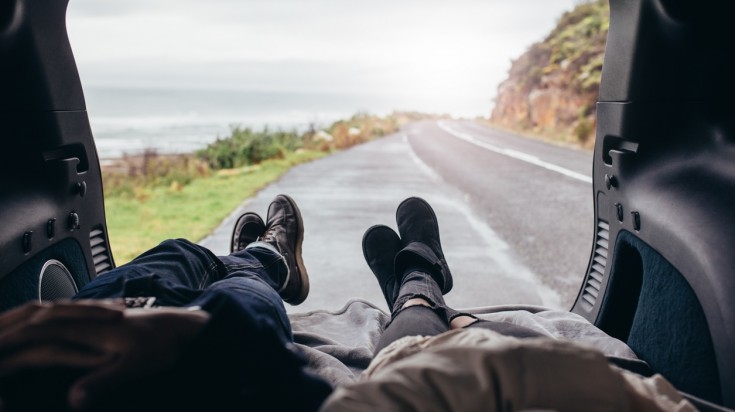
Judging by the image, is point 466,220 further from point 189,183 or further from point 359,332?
point 189,183

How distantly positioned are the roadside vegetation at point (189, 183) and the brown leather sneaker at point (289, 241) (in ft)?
5.21

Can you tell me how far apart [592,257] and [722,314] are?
3.13ft

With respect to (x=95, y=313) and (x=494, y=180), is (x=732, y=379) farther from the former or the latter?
(x=494, y=180)

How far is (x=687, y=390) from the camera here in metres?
1.59

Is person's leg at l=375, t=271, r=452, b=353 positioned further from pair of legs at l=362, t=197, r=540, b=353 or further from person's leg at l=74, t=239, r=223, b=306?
person's leg at l=74, t=239, r=223, b=306

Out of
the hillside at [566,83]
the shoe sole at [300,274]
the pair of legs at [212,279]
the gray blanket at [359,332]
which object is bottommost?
the gray blanket at [359,332]

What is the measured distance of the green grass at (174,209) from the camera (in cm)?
436

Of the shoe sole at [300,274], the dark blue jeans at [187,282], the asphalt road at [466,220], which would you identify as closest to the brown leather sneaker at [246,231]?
the shoe sole at [300,274]

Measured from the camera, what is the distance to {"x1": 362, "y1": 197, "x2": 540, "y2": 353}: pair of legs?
1536 mm

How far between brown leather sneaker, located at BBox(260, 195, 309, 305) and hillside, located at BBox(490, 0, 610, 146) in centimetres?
1143

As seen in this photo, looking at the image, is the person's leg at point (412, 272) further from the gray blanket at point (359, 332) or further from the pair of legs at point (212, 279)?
the pair of legs at point (212, 279)

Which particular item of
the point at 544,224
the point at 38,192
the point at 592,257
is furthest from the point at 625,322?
the point at 544,224

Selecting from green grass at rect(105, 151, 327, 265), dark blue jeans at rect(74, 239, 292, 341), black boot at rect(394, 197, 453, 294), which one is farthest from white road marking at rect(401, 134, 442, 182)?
dark blue jeans at rect(74, 239, 292, 341)

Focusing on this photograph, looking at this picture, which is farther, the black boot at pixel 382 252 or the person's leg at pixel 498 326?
the black boot at pixel 382 252
